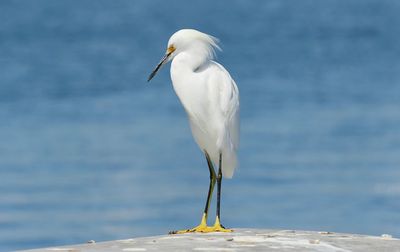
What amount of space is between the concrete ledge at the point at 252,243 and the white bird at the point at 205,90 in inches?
39.6

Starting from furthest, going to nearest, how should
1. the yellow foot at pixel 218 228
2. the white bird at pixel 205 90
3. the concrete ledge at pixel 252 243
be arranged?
1. the white bird at pixel 205 90
2. the yellow foot at pixel 218 228
3. the concrete ledge at pixel 252 243

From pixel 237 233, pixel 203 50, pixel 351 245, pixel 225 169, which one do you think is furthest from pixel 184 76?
pixel 351 245

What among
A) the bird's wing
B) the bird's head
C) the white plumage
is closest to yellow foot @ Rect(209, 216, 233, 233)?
the white plumage

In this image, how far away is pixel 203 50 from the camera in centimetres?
1022

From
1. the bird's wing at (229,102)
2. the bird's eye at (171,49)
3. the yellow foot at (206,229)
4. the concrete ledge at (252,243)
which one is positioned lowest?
the concrete ledge at (252,243)

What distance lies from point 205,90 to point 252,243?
2.16 meters

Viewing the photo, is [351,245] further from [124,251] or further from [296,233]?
[124,251]

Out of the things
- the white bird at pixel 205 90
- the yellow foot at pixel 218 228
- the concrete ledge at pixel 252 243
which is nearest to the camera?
the concrete ledge at pixel 252 243

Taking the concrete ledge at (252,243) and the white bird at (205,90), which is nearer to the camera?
the concrete ledge at (252,243)

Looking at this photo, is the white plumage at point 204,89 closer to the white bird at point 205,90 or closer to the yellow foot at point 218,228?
the white bird at point 205,90

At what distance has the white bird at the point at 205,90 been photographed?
10188mm

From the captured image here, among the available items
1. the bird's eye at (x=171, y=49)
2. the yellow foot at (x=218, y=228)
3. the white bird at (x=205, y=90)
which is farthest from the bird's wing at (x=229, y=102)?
the yellow foot at (x=218, y=228)

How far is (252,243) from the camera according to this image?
28.3 ft

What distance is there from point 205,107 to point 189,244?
6.98 ft
